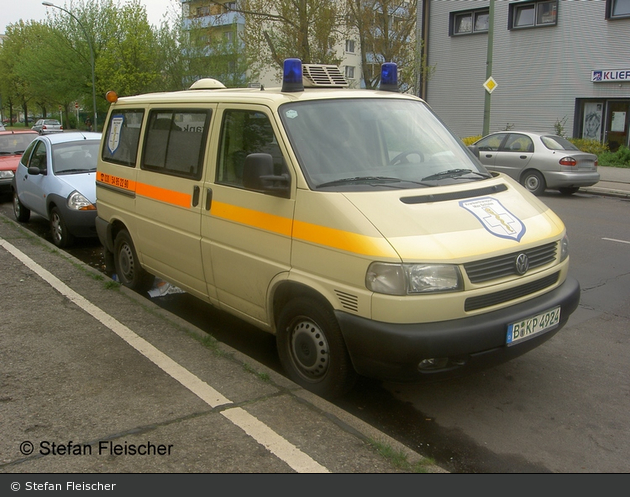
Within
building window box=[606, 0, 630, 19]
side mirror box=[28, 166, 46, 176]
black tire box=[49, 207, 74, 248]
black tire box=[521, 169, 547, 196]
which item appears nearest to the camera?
black tire box=[49, 207, 74, 248]

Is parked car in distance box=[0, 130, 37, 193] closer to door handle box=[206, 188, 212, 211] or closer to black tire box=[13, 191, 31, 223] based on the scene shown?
black tire box=[13, 191, 31, 223]

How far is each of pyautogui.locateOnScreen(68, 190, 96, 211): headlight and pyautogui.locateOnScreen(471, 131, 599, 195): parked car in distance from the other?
898 cm

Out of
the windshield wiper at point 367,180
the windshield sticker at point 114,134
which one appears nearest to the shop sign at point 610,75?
the windshield sticker at point 114,134

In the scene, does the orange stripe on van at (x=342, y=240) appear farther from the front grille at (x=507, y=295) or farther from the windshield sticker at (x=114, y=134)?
the windshield sticker at (x=114, y=134)

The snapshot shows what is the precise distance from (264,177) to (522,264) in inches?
67.8

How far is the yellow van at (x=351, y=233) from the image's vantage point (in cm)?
369

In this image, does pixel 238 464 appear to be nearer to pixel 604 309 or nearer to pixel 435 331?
pixel 435 331

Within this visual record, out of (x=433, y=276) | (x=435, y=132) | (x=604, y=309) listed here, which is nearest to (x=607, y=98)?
(x=604, y=309)

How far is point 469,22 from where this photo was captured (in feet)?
97.9

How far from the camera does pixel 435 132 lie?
5.01 meters

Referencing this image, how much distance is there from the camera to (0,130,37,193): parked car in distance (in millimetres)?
14383

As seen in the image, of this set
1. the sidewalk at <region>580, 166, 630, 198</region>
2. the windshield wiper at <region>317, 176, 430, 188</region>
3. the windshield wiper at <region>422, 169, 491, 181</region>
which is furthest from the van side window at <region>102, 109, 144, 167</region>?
the sidewalk at <region>580, 166, 630, 198</region>

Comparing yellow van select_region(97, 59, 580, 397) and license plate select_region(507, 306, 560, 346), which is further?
license plate select_region(507, 306, 560, 346)

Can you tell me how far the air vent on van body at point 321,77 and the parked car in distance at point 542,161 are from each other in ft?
32.2
